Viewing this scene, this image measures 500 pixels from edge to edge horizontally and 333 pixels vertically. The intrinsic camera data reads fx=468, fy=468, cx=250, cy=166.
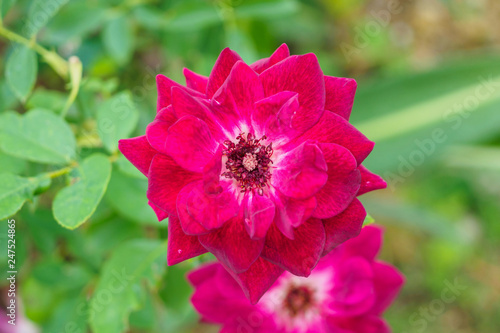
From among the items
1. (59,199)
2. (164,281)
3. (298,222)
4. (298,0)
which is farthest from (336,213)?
(298,0)

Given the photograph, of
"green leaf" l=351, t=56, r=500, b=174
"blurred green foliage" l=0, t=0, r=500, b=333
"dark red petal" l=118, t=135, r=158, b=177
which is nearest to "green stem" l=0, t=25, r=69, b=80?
"blurred green foliage" l=0, t=0, r=500, b=333

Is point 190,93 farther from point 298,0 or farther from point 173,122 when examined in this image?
point 298,0

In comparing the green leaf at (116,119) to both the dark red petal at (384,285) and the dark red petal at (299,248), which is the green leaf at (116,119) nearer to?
the dark red petal at (299,248)

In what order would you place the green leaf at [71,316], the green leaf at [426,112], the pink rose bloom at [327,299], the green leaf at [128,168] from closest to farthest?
1. the green leaf at [128,168]
2. the pink rose bloom at [327,299]
3. the green leaf at [71,316]
4. the green leaf at [426,112]

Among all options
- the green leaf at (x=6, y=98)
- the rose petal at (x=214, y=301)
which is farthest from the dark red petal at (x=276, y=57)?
the green leaf at (x=6, y=98)

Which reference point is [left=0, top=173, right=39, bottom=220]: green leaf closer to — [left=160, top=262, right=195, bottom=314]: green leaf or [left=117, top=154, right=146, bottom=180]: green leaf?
[left=117, top=154, right=146, bottom=180]: green leaf
